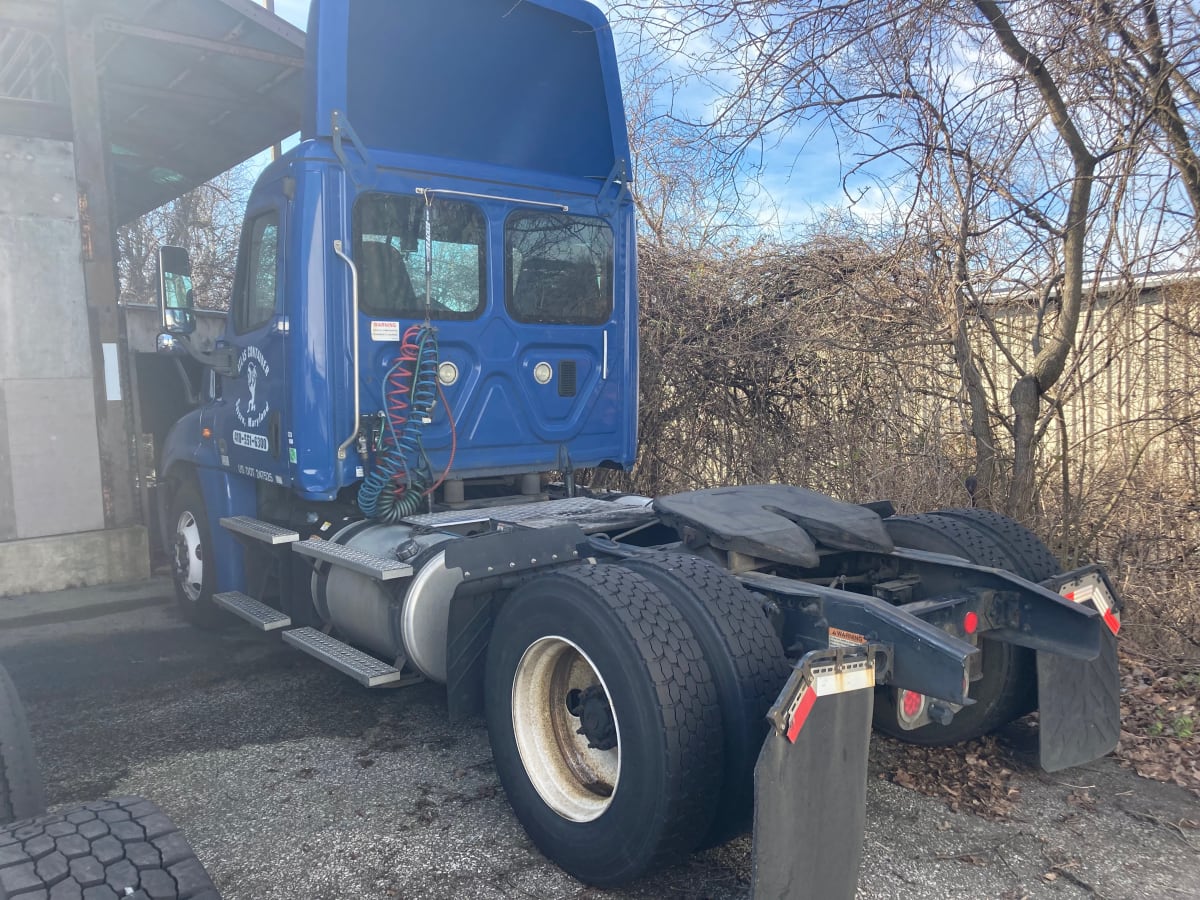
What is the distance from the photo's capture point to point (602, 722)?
312cm

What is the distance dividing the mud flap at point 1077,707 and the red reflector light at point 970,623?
14.0 inches

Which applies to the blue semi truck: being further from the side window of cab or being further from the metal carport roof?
the metal carport roof

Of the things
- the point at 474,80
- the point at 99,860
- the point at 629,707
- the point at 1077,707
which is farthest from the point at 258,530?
the point at 1077,707

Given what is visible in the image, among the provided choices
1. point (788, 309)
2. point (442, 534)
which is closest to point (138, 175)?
point (788, 309)

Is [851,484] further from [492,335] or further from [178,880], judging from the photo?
[178,880]

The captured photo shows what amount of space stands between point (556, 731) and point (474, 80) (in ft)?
11.8

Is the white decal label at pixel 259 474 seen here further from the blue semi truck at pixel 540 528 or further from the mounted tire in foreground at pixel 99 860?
the mounted tire in foreground at pixel 99 860

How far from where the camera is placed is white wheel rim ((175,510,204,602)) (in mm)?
6367

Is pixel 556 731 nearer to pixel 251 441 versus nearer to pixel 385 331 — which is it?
pixel 385 331

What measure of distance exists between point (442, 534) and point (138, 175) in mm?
10142

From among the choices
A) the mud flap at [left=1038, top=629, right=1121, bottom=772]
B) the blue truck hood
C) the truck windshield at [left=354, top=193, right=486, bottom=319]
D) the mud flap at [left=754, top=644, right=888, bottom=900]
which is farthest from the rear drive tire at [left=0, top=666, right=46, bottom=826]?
the mud flap at [left=1038, top=629, right=1121, bottom=772]

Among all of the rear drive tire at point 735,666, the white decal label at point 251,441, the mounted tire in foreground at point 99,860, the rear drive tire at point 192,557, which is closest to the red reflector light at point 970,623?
the rear drive tire at point 735,666

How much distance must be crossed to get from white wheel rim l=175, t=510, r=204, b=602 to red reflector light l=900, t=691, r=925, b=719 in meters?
4.79

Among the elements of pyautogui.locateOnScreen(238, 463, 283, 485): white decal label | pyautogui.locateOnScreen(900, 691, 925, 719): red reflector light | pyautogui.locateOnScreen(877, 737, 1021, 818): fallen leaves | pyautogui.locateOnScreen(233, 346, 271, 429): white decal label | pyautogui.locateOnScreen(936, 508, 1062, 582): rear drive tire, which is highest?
pyautogui.locateOnScreen(233, 346, 271, 429): white decal label
